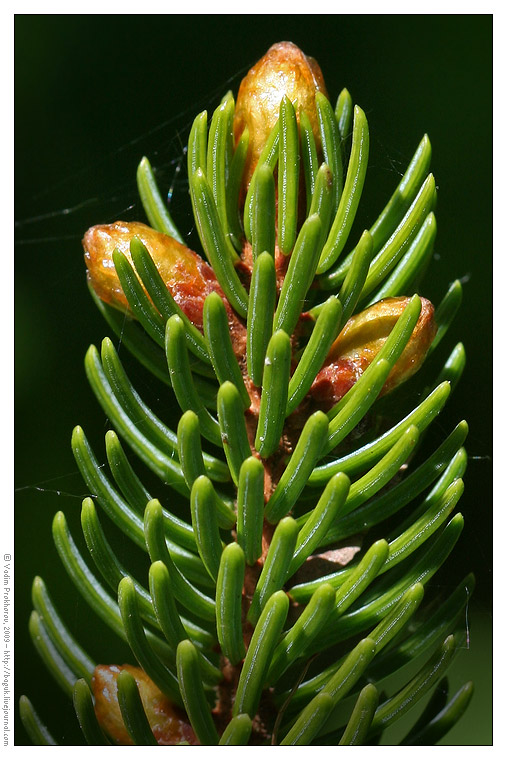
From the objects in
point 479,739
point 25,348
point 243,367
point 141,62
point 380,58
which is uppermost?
point 141,62

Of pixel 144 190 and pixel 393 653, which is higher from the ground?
pixel 144 190

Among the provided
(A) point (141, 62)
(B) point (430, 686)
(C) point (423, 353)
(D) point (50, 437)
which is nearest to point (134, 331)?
(C) point (423, 353)

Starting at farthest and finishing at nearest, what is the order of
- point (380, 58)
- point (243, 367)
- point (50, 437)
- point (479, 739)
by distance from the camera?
1. point (380, 58)
2. point (50, 437)
3. point (479, 739)
4. point (243, 367)

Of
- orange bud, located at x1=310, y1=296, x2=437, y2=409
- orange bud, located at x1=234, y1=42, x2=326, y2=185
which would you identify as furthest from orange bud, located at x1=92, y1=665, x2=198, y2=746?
orange bud, located at x1=234, y1=42, x2=326, y2=185

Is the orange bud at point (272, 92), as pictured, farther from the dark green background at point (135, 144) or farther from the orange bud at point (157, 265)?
the dark green background at point (135, 144)

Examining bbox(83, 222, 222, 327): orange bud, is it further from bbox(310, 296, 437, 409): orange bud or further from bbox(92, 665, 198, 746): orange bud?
bbox(92, 665, 198, 746): orange bud

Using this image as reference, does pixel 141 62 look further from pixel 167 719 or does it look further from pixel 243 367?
pixel 167 719
